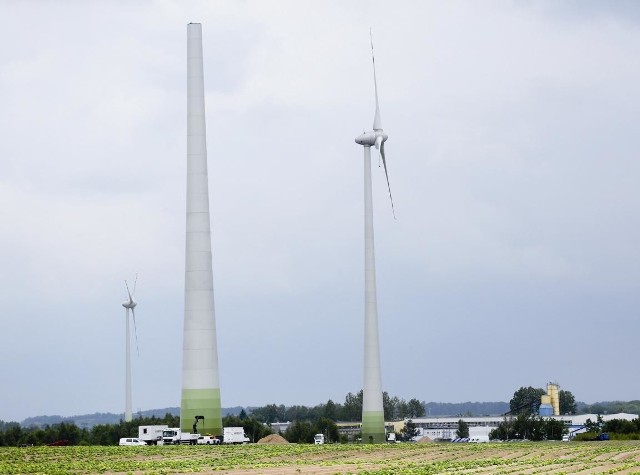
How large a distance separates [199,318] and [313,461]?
39121 millimetres

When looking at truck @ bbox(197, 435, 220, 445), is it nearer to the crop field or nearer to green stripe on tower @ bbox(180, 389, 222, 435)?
green stripe on tower @ bbox(180, 389, 222, 435)

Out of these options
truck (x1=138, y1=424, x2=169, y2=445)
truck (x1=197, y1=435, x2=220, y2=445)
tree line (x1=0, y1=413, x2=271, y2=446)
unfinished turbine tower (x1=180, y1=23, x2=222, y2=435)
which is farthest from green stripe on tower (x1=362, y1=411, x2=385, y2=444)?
tree line (x1=0, y1=413, x2=271, y2=446)

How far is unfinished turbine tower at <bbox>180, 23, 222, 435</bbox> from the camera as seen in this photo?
120438 millimetres

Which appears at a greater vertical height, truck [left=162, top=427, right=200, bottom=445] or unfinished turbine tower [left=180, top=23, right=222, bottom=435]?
unfinished turbine tower [left=180, top=23, right=222, bottom=435]

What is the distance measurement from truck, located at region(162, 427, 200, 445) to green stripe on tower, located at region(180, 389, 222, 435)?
1.49 meters

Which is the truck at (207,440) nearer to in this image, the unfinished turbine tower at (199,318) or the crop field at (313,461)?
the unfinished turbine tower at (199,318)

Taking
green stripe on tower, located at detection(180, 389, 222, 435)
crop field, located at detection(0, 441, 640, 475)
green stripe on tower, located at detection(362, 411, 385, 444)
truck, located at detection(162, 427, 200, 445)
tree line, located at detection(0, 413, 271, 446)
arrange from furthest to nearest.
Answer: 1. tree line, located at detection(0, 413, 271, 446)
2. green stripe on tower, located at detection(362, 411, 385, 444)
3. green stripe on tower, located at detection(180, 389, 222, 435)
4. truck, located at detection(162, 427, 200, 445)
5. crop field, located at detection(0, 441, 640, 475)

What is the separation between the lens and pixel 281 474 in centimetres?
6744

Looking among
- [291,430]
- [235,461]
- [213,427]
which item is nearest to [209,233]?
[213,427]

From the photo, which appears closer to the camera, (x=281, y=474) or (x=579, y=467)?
(x=281, y=474)

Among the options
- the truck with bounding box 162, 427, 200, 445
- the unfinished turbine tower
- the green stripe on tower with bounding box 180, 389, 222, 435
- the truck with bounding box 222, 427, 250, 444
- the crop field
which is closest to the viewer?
the crop field

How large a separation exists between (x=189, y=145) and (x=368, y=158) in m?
27.2

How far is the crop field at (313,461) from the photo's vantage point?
70.6 m

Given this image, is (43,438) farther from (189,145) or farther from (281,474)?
(281,474)
